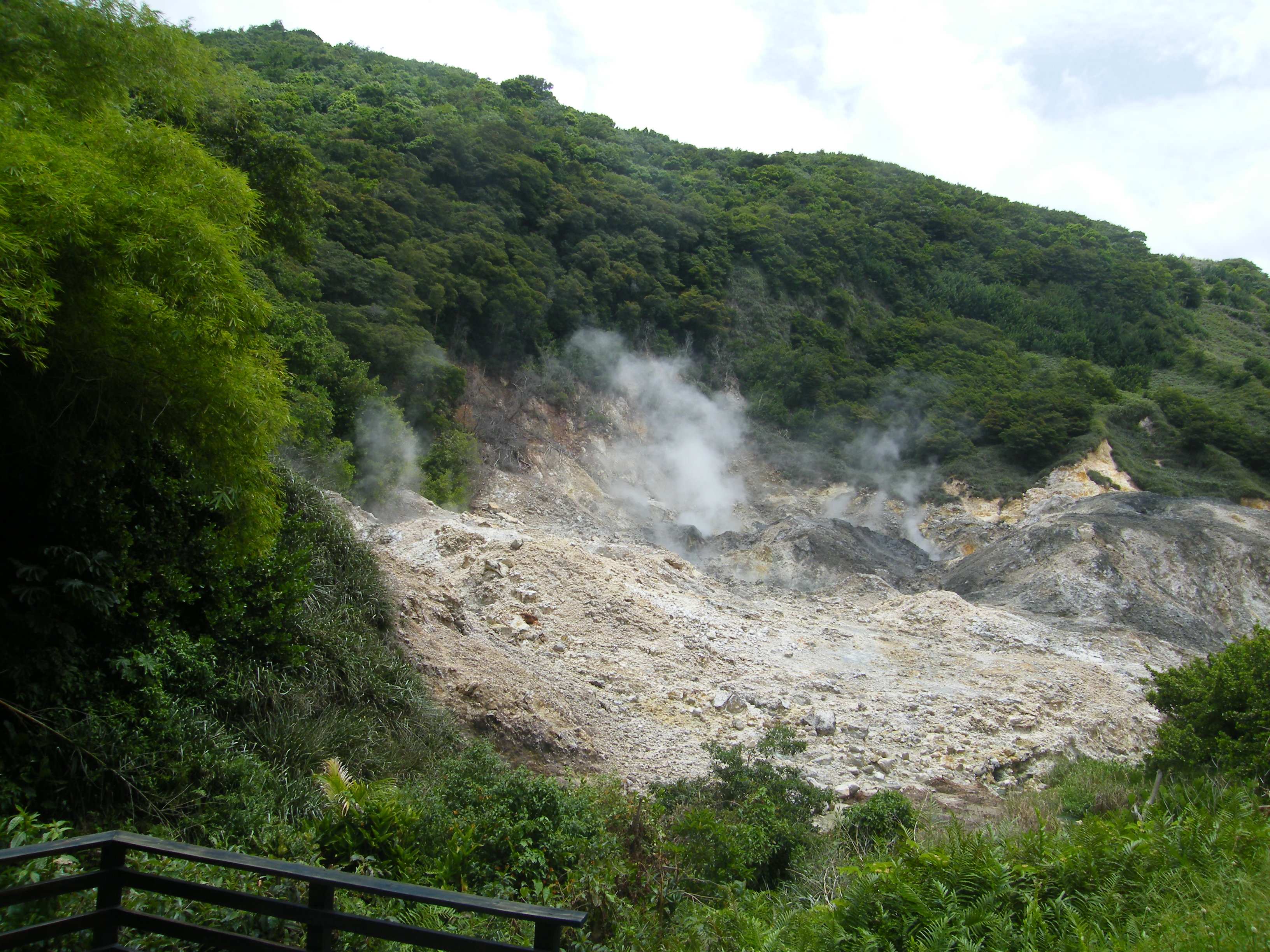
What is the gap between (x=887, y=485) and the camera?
3666 centimetres

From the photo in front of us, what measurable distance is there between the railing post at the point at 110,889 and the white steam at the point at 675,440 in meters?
29.0

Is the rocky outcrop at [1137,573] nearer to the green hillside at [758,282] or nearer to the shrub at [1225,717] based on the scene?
the green hillside at [758,282]

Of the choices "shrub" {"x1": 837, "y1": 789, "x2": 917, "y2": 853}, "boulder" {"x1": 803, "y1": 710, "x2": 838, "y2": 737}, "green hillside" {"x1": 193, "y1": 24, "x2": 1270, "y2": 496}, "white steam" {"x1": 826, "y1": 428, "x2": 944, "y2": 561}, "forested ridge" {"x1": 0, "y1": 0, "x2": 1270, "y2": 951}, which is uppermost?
"green hillside" {"x1": 193, "y1": 24, "x2": 1270, "y2": 496}

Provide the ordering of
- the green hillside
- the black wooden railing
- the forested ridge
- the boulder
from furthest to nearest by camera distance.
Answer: the green hillside → the boulder → the forested ridge → the black wooden railing

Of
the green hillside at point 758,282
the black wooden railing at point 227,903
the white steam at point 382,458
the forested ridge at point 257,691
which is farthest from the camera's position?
the green hillside at point 758,282

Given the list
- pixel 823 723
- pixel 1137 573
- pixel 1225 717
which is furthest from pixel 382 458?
pixel 1137 573

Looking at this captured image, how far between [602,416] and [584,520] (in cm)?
880

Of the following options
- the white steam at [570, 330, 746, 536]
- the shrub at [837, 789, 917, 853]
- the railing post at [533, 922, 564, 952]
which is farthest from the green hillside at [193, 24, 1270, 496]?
the railing post at [533, 922, 564, 952]

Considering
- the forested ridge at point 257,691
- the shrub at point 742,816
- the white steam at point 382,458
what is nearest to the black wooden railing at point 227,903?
the forested ridge at point 257,691

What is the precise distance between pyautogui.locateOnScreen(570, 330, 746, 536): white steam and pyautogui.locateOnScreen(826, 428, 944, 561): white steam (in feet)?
15.5

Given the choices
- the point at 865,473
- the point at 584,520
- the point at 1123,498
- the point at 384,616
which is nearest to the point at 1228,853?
the point at 384,616

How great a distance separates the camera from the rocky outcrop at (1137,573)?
2278 centimetres

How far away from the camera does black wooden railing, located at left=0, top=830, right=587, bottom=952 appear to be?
2.57 metres

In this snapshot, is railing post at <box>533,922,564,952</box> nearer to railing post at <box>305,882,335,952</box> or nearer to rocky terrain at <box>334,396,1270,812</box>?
railing post at <box>305,882,335,952</box>
